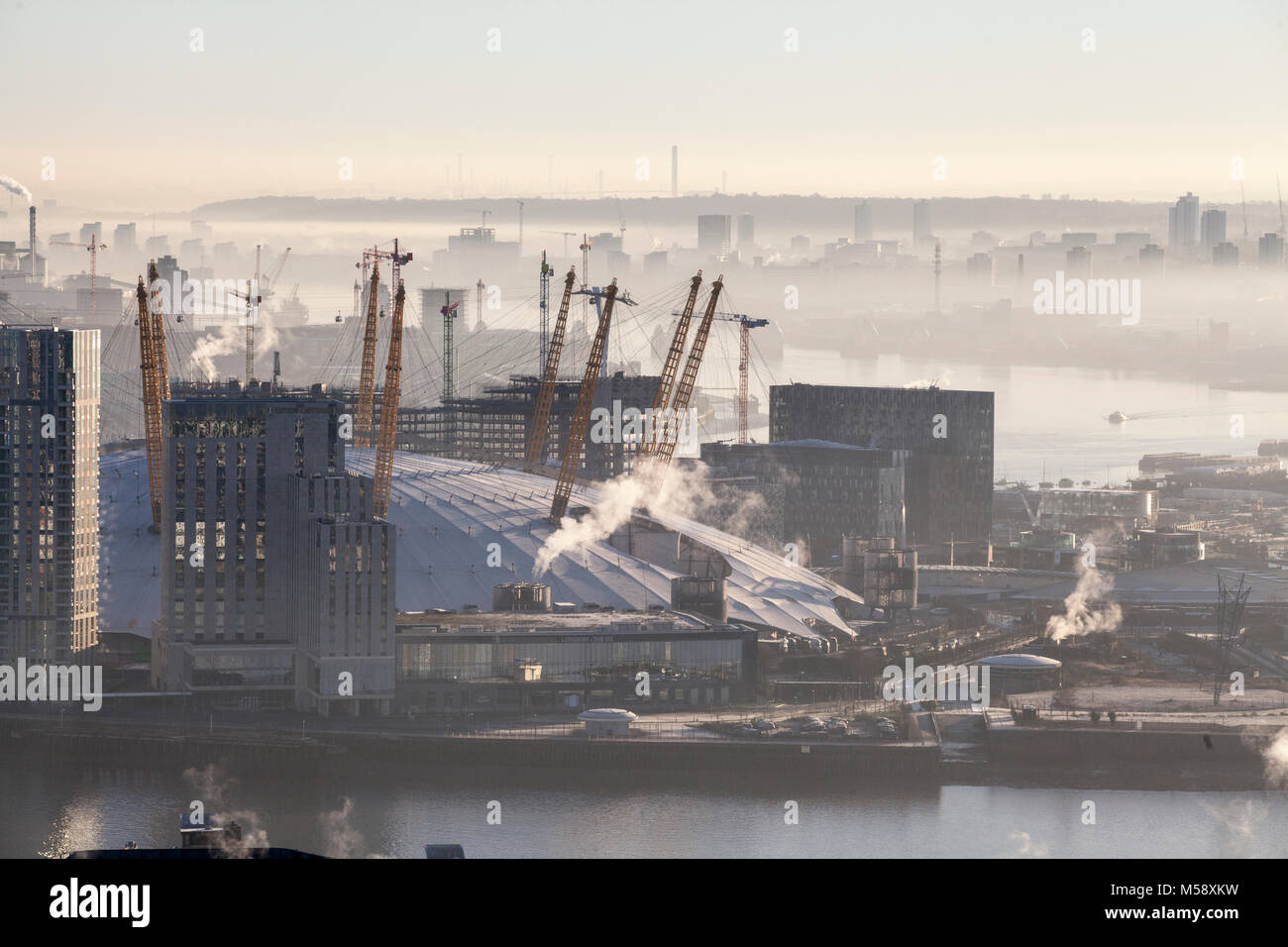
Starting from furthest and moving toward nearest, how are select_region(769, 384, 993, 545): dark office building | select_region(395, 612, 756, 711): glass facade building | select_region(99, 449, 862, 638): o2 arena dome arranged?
select_region(769, 384, 993, 545): dark office building, select_region(99, 449, 862, 638): o2 arena dome, select_region(395, 612, 756, 711): glass facade building

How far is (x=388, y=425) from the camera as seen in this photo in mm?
71938

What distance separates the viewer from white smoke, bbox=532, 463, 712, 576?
7050cm

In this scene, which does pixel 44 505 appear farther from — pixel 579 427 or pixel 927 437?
pixel 927 437

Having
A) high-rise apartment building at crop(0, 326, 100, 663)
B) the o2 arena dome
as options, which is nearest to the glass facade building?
the o2 arena dome

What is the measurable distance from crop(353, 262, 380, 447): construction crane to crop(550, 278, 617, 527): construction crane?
760 centimetres

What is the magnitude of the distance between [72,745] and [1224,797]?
2808cm

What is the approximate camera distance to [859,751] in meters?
54.5

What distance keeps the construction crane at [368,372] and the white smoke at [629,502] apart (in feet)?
32.5

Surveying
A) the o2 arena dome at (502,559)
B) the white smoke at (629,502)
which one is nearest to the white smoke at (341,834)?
the o2 arena dome at (502,559)

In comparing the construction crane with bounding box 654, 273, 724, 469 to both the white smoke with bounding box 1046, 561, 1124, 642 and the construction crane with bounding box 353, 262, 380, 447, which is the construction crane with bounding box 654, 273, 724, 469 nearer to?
the construction crane with bounding box 353, 262, 380, 447

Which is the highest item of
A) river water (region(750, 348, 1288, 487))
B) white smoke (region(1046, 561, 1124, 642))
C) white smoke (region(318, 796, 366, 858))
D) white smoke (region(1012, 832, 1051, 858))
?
river water (region(750, 348, 1288, 487))

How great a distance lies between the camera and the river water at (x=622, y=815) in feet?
151
